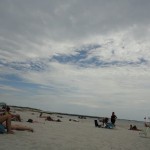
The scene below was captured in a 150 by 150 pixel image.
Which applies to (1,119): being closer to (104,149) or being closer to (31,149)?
(31,149)

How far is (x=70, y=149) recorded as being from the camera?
948 cm

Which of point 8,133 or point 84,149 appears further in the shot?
point 8,133

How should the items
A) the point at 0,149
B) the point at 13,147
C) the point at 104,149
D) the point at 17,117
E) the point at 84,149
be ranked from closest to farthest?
the point at 0,149 < the point at 13,147 < the point at 84,149 < the point at 104,149 < the point at 17,117

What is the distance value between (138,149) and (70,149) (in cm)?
351

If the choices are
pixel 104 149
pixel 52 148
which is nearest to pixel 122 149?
pixel 104 149

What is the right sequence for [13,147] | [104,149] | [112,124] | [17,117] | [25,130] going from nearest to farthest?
[13,147] → [104,149] → [25,130] → [17,117] → [112,124]

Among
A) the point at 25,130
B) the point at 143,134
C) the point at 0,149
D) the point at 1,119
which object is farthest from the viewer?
the point at 143,134

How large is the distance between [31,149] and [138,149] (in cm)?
502

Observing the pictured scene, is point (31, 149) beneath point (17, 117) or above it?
Answer: beneath

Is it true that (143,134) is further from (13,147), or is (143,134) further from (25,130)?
(13,147)

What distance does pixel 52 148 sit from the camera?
9.23 meters

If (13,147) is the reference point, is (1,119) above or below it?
above

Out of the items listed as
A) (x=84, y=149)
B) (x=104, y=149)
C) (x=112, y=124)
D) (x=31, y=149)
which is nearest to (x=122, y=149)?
(x=104, y=149)

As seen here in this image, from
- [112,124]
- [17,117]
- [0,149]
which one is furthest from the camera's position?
[112,124]
